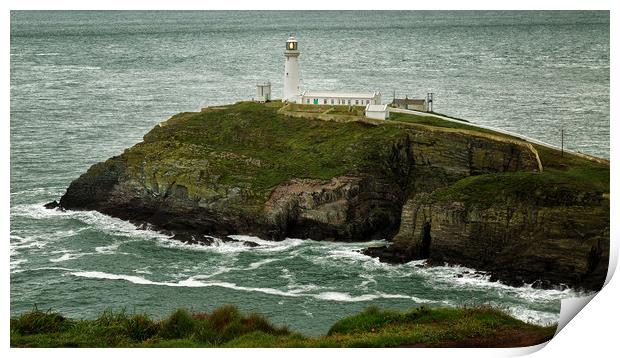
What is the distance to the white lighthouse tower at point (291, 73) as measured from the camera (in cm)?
A: 4475

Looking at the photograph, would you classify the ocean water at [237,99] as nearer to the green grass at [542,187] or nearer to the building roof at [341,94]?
the green grass at [542,187]

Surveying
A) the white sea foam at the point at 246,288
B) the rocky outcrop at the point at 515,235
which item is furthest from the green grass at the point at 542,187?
the white sea foam at the point at 246,288

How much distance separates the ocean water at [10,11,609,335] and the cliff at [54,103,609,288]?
1.30 meters

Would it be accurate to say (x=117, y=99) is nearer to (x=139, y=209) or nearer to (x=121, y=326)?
(x=139, y=209)

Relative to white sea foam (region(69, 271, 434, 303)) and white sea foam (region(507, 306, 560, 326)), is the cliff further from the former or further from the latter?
white sea foam (region(69, 271, 434, 303))

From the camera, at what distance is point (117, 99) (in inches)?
2032

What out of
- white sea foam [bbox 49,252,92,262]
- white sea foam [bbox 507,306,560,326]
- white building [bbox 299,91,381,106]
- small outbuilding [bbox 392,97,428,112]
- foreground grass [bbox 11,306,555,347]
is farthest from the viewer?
small outbuilding [bbox 392,97,428,112]

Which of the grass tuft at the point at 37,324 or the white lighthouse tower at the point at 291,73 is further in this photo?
the white lighthouse tower at the point at 291,73

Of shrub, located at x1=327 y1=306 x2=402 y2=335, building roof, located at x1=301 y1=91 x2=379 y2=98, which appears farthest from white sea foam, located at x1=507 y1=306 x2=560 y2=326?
building roof, located at x1=301 y1=91 x2=379 y2=98

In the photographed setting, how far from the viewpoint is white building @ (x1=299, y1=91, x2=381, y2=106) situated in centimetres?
4300

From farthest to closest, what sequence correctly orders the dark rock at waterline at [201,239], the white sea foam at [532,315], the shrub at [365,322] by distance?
1. the dark rock at waterline at [201,239]
2. the white sea foam at [532,315]
3. the shrub at [365,322]

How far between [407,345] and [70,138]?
29.1m

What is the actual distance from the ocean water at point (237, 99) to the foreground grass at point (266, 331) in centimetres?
377

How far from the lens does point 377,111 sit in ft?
136
